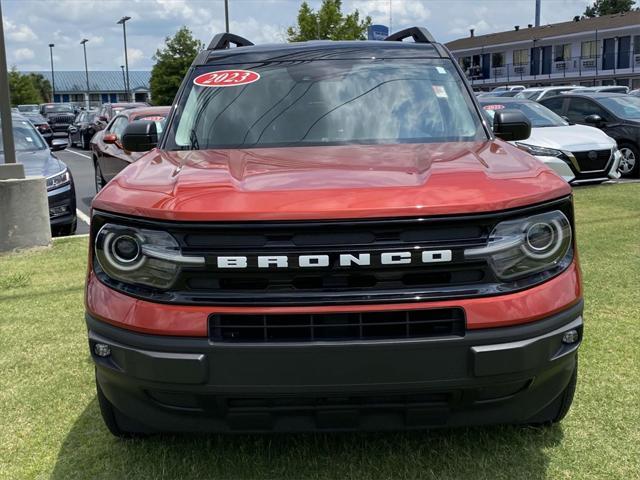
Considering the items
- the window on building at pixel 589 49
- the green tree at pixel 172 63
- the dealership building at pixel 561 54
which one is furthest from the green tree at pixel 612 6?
the green tree at pixel 172 63

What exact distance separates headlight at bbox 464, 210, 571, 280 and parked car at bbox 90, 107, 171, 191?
7.61 metres

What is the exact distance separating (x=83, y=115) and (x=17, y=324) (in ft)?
81.2

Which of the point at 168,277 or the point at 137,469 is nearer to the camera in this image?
the point at 168,277

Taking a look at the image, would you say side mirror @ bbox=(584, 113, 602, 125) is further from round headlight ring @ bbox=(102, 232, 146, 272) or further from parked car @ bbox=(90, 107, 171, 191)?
round headlight ring @ bbox=(102, 232, 146, 272)

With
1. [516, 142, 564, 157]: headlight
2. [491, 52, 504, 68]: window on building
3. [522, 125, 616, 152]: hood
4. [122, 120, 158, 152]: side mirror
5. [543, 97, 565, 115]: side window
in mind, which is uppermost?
[491, 52, 504, 68]: window on building

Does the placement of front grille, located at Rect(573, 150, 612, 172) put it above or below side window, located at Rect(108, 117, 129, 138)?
below

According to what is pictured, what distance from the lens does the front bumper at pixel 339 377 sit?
2.20 meters

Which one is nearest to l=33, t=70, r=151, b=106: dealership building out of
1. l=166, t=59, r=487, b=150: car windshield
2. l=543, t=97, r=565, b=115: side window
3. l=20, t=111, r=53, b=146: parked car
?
l=20, t=111, r=53, b=146: parked car

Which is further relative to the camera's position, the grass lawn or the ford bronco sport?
the grass lawn

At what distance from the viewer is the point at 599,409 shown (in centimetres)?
326

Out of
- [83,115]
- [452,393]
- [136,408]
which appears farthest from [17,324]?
[83,115]

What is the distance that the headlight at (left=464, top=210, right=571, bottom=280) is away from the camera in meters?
2.27

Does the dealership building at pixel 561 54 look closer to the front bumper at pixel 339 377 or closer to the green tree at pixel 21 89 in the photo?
the green tree at pixel 21 89

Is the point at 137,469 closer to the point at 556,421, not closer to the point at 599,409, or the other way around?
the point at 556,421
